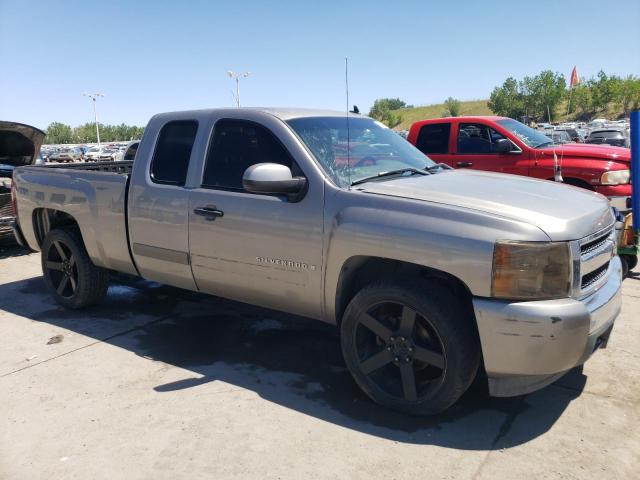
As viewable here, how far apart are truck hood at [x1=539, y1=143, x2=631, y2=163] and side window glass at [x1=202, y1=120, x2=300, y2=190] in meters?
4.75

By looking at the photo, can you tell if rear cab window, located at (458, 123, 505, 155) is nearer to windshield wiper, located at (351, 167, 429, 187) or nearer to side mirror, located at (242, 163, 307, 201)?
windshield wiper, located at (351, 167, 429, 187)

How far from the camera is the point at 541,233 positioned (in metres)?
2.75

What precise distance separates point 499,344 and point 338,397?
1165 mm

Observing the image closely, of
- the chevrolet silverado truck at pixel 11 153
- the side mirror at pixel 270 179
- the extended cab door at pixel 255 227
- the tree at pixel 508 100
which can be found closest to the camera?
the side mirror at pixel 270 179

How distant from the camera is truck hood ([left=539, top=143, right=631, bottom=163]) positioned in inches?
285

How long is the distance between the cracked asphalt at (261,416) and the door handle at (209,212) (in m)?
1.10

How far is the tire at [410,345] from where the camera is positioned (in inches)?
117

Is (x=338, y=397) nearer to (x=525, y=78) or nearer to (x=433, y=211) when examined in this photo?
(x=433, y=211)

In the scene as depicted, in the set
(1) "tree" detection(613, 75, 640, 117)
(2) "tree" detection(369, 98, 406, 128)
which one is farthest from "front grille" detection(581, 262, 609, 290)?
(2) "tree" detection(369, 98, 406, 128)

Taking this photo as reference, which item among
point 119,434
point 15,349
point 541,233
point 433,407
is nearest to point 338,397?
point 433,407

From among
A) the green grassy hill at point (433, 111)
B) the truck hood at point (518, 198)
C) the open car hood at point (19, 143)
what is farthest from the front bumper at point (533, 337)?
the green grassy hill at point (433, 111)

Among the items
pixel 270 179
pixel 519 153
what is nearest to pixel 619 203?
pixel 519 153

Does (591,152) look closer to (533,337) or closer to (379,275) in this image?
(379,275)

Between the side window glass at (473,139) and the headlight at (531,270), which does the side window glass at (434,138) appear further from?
the headlight at (531,270)
